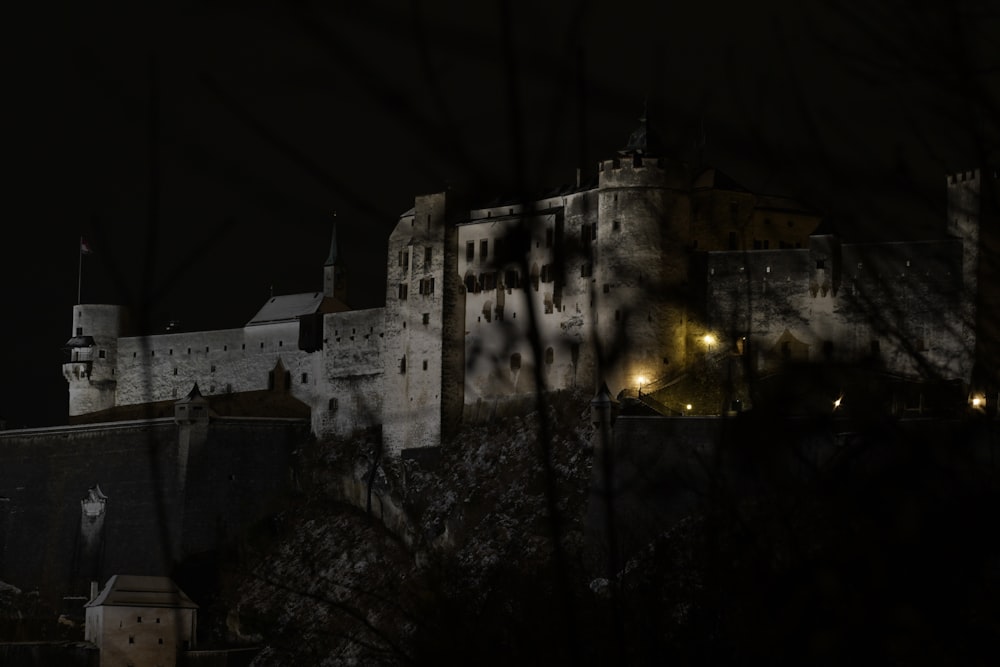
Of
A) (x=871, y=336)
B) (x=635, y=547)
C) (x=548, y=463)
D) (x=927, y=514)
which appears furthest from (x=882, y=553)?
(x=871, y=336)

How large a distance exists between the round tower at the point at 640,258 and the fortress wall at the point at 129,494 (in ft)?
47.3

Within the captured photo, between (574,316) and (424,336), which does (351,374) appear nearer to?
(424,336)

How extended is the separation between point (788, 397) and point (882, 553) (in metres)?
0.91

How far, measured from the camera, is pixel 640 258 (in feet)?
165

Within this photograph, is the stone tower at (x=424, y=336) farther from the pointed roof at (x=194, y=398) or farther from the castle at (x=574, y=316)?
the pointed roof at (x=194, y=398)

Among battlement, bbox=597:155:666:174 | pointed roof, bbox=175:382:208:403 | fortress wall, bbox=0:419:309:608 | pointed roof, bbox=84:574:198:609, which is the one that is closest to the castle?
battlement, bbox=597:155:666:174

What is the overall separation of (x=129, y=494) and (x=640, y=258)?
20.5 m

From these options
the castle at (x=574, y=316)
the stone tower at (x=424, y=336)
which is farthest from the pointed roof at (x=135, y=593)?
the stone tower at (x=424, y=336)

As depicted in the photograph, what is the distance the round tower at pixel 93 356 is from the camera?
67.9 meters

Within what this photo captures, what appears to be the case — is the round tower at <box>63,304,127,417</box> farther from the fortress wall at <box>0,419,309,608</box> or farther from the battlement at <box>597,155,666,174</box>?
the battlement at <box>597,155,666,174</box>

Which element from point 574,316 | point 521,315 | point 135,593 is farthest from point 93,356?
point 574,316

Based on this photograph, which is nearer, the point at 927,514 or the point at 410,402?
the point at 927,514

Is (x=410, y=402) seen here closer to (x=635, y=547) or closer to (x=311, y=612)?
(x=311, y=612)

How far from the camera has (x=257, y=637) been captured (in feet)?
173
